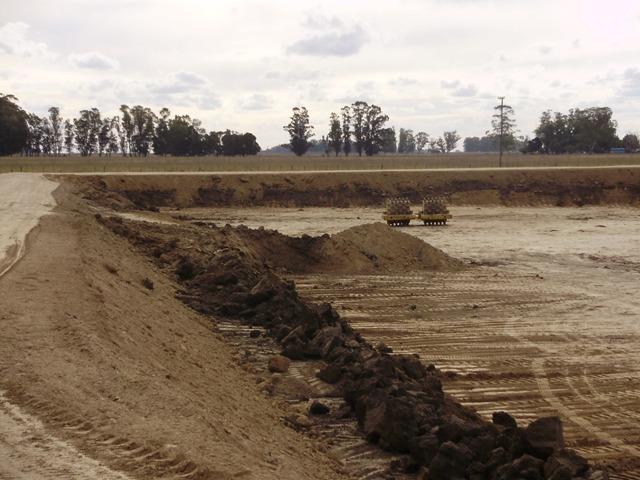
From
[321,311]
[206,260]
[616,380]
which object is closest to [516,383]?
[616,380]

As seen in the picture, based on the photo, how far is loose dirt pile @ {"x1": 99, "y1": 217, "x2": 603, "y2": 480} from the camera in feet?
23.7

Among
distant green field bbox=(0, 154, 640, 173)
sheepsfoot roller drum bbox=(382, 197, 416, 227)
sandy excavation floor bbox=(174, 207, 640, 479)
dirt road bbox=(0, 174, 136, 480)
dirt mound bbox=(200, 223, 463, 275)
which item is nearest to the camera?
dirt road bbox=(0, 174, 136, 480)

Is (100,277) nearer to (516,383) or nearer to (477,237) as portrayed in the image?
(516,383)

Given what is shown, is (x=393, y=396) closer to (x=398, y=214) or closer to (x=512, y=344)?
(x=512, y=344)

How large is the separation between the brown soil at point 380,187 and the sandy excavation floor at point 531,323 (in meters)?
15.3

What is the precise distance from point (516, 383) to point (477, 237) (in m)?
19.7

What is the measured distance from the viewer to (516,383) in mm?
11898

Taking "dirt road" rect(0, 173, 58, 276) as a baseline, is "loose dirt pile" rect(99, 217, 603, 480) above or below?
below

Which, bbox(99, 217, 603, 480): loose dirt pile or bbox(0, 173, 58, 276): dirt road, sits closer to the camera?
bbox(99, 217, 603, 480): loose dirt pile

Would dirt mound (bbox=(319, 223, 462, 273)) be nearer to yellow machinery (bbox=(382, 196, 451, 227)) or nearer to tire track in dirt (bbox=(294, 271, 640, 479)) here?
tire track in dirt (bbox=(294, 271, 640, 479))

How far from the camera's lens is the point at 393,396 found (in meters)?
8.76

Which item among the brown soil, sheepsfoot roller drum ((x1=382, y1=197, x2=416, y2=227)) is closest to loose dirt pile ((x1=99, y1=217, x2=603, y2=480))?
sheepsfoot roller drum ((x1=382, y1=197, x2=416, y2=227))

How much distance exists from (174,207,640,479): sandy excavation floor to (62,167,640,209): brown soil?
50.2 ft

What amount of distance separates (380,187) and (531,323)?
104ft
